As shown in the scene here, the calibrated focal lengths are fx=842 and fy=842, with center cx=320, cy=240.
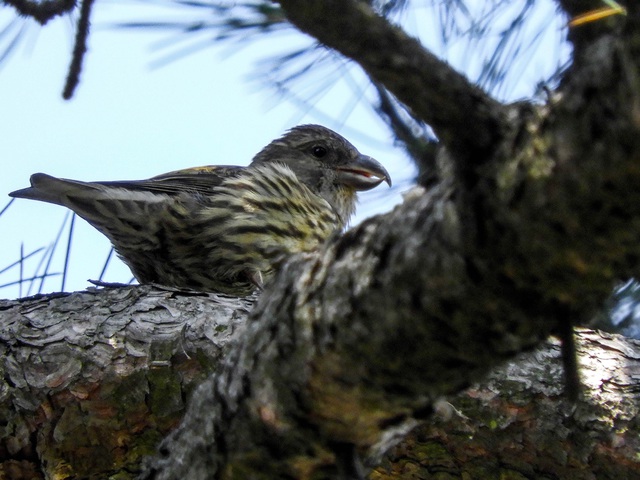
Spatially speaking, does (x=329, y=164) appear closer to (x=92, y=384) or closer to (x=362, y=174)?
(x=362, y=174)

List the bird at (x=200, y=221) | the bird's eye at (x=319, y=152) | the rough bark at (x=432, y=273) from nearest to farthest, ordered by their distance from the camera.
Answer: the rough bark at (x=432, y=273), the bird at (x=200, y=221), the bird's eye at (x=319, y=152)

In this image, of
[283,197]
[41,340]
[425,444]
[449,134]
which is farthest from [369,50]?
[283,197]

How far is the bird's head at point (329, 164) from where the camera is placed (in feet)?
16.6

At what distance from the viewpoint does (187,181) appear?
441cm

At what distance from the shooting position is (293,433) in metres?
1.56

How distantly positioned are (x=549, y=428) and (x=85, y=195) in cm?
232

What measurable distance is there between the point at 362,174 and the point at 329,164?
246mm

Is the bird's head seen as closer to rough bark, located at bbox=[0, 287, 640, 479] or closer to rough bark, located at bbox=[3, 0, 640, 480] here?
rough bark, located at bbox=[0, 287, 640, 479]

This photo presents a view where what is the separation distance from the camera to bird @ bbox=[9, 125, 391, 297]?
13.0ft

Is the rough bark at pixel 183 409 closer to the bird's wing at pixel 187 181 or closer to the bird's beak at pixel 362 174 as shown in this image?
the bird's wing at pixel 187 181

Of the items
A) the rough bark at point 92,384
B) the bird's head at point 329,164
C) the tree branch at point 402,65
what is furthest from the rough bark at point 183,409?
the bird's head at point 329,164

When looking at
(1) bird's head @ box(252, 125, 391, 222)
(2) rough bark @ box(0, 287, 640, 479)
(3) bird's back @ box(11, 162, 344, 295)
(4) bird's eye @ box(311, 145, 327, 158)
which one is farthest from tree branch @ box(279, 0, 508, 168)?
(4) bird's eye @ box(311, 145, 327, 158)

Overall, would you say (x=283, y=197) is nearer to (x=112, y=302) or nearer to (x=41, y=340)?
(x=112, y=302)

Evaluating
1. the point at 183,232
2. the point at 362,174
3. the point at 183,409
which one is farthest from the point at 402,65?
the point at 362,174
